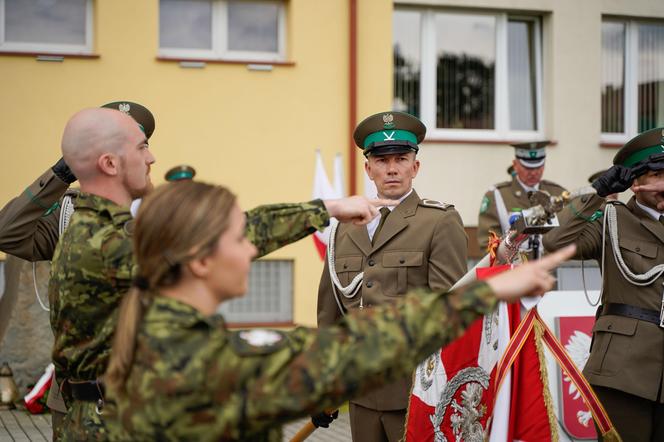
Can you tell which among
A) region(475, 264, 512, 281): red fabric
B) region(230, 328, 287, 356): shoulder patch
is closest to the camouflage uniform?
region(230, 328, 287, 356): shoulder patch

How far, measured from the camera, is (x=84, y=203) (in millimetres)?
3258

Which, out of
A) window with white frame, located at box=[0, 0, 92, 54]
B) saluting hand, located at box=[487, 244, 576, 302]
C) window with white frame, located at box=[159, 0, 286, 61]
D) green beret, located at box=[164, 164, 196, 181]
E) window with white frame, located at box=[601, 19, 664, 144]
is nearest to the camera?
saluting hand, located at box=[487, 244, 576, 302]

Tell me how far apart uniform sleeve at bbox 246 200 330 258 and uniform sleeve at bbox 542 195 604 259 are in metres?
2.03

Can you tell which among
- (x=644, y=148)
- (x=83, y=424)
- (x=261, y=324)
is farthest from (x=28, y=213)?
(x=261, y=324)

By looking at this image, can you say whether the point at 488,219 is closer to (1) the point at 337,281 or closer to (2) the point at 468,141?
(2) the point at 468,141

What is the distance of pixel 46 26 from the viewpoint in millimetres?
9906

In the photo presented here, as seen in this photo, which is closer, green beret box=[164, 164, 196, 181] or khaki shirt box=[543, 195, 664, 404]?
khaki shirt box=[543, 195, 664, 404]

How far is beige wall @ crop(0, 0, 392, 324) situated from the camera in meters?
9.65

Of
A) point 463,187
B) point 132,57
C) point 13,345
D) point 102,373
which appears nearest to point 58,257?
point 102,373

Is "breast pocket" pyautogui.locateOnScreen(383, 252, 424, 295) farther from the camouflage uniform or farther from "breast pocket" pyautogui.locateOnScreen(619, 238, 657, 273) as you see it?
the camouflage uniform

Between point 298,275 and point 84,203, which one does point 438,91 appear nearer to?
point 298,275

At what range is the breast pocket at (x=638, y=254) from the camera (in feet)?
15.7

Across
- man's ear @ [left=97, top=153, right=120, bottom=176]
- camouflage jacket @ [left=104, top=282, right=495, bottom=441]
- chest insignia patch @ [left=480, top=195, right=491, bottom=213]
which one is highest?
man's ear @ [left=97, top=153, right=120, bottom=176]

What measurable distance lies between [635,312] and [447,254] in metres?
1.01
